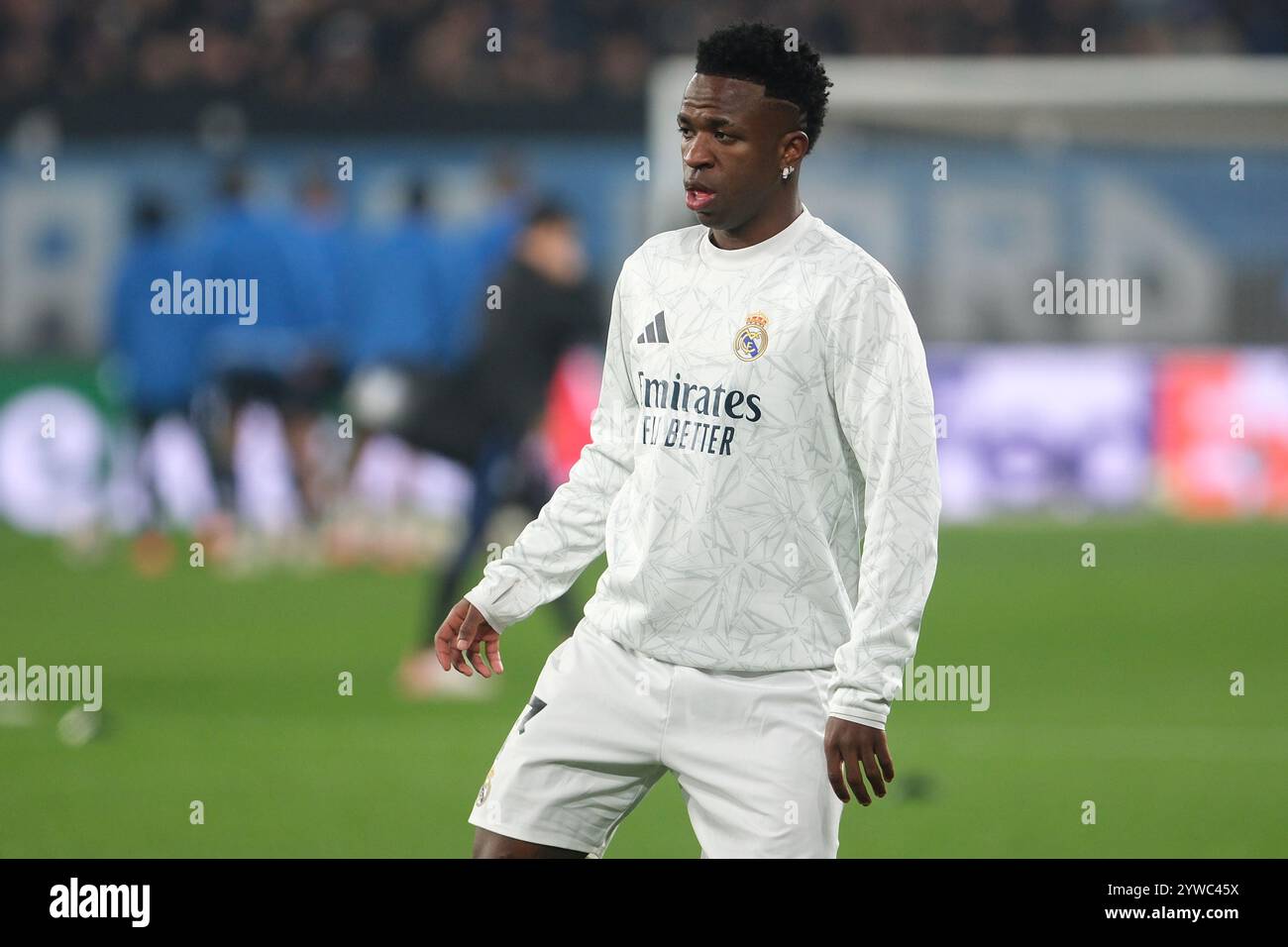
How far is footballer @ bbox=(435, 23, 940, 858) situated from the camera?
10.7 feet

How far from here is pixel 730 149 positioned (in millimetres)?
3373

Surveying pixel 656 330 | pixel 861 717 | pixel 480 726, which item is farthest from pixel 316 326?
pixel 861 717

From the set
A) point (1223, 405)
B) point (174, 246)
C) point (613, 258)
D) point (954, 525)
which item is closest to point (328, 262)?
point (174, 246)

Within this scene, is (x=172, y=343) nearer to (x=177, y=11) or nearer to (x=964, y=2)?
(x=177, y=11)

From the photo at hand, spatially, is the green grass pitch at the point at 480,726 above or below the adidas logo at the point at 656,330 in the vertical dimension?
below

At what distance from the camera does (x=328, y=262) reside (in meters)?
13.6

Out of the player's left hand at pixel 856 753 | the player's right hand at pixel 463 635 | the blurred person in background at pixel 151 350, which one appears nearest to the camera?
the player's left hand at pixel 856 753

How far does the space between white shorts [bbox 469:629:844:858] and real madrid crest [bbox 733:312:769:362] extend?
1.72ft

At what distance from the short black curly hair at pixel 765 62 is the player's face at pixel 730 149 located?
0.06 feet

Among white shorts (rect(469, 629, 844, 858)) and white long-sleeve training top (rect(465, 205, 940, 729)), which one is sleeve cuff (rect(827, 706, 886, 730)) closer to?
white long-sleeve training top (rect(465, 205, 940, 729))

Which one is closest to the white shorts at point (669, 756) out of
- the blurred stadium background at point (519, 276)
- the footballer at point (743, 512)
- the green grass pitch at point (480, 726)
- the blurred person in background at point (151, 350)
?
the footballer at point (743, 512)

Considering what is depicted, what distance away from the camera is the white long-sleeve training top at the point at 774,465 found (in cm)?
322

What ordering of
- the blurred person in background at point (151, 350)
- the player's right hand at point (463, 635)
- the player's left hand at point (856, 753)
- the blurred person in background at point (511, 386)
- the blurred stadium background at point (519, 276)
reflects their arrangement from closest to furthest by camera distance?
the player's left hand at point (856, 753)
the player's right hand at point (463, 635)
the blurred person in background at point (511, 386)
the blurred stadium background at point (519, 276)
the blurred person in background at point (151, 350)

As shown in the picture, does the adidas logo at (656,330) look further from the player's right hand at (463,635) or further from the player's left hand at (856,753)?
the player's left hand at (856,753)
